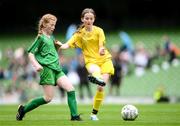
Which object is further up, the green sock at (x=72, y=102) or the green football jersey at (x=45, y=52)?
the green football jersey at (x=45, y=52)

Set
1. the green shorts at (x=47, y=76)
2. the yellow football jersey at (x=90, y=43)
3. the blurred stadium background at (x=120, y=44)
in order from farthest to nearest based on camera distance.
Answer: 1. the blurred stadium background at (x=120, y=44)
2. the yellow football jersey at (x=90, y=43)
3. the green shorts at (x=47, y=76)

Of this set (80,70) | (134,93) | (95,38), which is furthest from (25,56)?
(95,38)

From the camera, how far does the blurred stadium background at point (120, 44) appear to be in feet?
123

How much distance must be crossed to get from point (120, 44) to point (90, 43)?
79.1ft

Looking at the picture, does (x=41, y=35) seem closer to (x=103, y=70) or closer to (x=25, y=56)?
(x=103, y=70)

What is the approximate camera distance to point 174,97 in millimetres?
35406

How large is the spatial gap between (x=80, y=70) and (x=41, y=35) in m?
22.7

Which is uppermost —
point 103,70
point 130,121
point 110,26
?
point 110,26

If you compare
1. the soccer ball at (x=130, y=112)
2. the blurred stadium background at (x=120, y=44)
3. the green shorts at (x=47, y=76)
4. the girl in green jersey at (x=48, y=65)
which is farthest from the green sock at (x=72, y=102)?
the blurred stadium background at (x=120, y=44)

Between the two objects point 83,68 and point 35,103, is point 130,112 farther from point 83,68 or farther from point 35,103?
point 83,68

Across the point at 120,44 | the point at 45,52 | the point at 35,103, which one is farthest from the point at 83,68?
the point at 45,52

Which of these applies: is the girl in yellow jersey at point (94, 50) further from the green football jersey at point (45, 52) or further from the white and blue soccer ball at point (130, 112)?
the green football jersey at point (45, 52)

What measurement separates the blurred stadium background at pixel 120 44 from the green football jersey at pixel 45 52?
64.7 feet

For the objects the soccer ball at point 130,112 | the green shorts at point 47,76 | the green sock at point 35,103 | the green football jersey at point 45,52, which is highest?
the green football jersey at point 45,52
